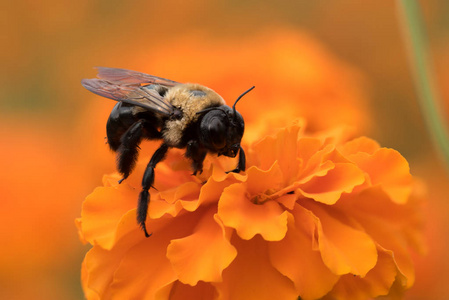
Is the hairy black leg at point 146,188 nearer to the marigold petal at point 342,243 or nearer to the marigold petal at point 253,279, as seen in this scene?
the marigold petal at point 253,279

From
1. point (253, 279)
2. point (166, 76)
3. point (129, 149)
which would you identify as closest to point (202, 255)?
point (253, 279)

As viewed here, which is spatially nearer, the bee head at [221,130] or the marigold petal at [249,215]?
the marigold petal at [249,215]

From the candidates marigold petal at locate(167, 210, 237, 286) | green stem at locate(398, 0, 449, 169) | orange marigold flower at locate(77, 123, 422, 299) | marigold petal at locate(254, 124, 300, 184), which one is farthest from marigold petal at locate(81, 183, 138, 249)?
green stem at locate(398, 0, 449, 169)

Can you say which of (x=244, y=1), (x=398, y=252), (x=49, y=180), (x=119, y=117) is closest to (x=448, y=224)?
(x=398, y=252)

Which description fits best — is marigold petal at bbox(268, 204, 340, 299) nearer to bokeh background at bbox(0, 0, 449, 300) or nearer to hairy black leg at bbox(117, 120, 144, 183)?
hairy black leg at bbox(117, 120, 144, 183)

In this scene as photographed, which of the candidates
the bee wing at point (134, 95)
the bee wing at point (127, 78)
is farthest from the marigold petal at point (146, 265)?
the bee wing at point (127, 78)

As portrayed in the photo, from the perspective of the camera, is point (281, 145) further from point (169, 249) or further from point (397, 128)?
point (397, 128)
